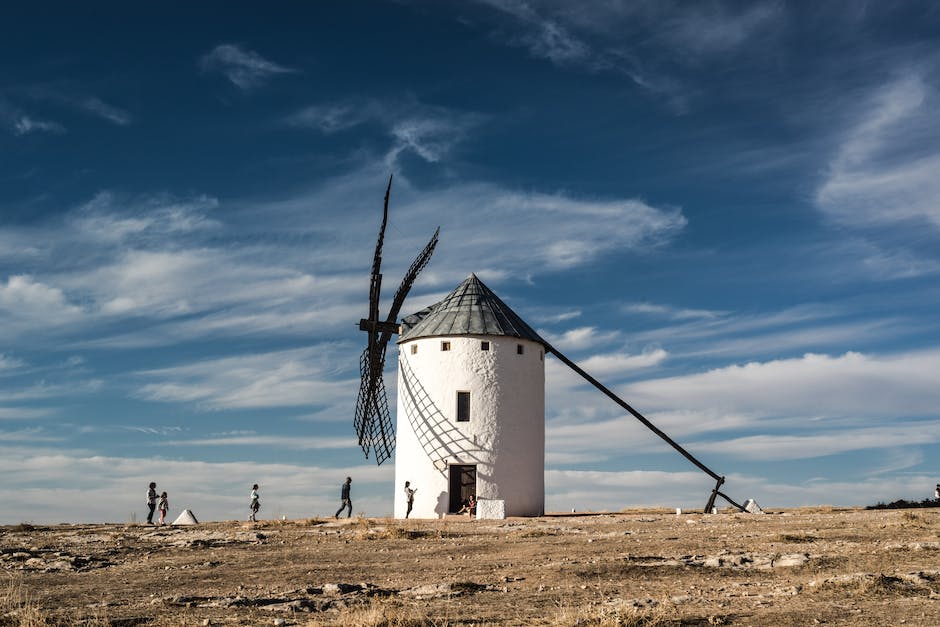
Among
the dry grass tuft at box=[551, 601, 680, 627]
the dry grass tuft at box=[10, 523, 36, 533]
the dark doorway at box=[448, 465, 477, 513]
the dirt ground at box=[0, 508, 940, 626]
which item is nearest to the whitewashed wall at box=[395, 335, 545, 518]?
the dark doorway at box=[448, 465, 477, 513]

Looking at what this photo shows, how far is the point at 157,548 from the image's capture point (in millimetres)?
21797

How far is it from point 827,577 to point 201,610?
10.0 m

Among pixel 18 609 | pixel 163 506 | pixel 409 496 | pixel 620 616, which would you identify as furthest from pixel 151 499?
pixel 620 616

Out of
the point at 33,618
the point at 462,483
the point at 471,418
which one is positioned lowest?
the point at 33,618

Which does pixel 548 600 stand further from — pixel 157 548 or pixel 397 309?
pixel 397 309

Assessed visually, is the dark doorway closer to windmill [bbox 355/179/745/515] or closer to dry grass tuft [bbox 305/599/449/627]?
windmill [bbox 355/179/745/515]

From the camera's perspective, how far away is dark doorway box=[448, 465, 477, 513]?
1222 inches

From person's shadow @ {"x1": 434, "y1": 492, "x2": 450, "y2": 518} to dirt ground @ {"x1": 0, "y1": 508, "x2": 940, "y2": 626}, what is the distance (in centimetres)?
532

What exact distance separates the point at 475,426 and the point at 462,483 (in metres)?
2.02

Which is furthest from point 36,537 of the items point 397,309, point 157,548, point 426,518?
point 397,309

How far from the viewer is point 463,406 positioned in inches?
1226

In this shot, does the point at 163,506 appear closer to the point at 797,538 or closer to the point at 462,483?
the point at 462,483

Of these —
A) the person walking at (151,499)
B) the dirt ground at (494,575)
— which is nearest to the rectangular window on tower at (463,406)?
the dirt ground at (494,575)

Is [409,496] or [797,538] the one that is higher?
[409,496]
